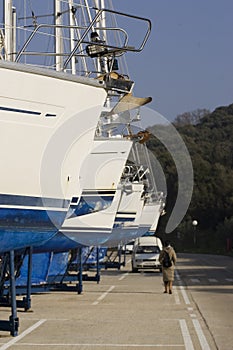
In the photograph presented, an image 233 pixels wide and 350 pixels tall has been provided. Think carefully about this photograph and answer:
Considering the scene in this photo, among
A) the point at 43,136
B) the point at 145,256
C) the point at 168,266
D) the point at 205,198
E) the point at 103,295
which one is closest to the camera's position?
the point at 43,136

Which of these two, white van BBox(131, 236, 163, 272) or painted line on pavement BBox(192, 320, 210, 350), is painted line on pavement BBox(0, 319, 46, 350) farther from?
white van BBox(131, 236, 163, 272)

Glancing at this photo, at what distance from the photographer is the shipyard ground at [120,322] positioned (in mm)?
13523

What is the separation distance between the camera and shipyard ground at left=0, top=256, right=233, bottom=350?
13523 millimetres

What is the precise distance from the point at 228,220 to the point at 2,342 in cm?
7291

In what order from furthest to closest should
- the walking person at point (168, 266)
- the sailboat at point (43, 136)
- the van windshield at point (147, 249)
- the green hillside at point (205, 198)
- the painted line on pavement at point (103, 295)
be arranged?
the green hillside at point (205, 198), the van windshield at point (147, 249), the walking person at point (168, 266), the painted line on pavement at point (103, 295), the sailboat at point (43, 136)

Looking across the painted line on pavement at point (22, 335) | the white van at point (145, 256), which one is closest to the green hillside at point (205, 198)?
the white van at point (145, 256)

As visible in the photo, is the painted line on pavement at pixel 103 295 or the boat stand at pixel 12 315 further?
the painted line on pavement at pixel 103 295

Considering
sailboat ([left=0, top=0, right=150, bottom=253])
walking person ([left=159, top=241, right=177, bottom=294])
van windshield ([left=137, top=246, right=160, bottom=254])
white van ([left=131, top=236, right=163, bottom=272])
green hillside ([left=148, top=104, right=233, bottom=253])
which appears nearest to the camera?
sailboat ([left=0, top=0, right=150, bottom=253])

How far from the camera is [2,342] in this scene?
1352cm

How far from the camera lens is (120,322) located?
664 inches

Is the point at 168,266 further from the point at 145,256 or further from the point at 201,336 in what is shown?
the point at 145,256

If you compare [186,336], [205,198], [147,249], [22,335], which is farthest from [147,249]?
[205,198]

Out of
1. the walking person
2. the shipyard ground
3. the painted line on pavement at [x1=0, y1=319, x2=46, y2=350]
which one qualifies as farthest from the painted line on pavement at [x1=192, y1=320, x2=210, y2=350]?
the walking person

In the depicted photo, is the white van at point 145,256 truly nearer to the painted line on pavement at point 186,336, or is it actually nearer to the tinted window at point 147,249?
the tinted window at point 147,249
